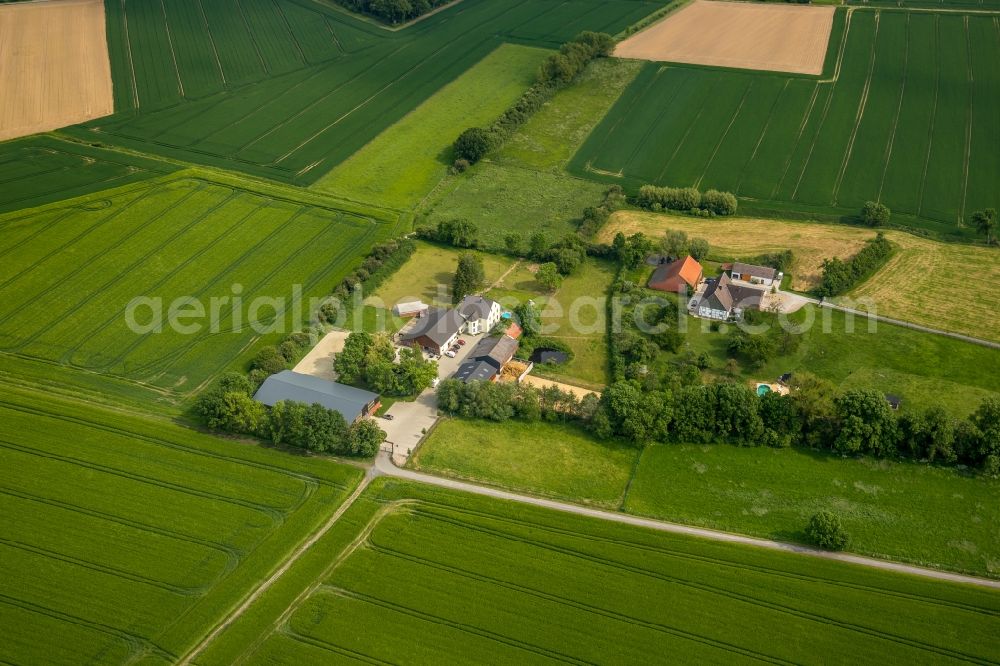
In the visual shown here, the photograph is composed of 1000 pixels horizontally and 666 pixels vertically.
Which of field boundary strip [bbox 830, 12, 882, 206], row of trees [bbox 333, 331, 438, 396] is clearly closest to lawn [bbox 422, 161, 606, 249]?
row of trees [bbox 333, 331, 438, 396]

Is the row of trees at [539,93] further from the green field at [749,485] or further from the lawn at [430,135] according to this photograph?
the green field at [749,485]

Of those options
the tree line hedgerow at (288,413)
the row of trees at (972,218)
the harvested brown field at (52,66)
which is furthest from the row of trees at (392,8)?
the tree line hedgerow at (288,413)

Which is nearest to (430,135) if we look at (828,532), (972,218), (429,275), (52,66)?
(429,275)

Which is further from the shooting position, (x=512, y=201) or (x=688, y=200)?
(x=512, y=201)

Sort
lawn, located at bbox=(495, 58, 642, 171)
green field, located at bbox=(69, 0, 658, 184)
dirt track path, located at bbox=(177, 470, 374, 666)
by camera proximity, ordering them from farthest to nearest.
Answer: green field, located at bbox=(69, 0, 658, 184) < lawn, located at bbox=(495, 58, 642, 171) < dirt track path, located at bbox=(177, 470, 374, 666)

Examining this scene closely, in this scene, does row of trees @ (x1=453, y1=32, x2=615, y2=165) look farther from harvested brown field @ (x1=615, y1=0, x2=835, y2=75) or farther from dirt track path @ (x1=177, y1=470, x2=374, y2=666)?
dirt track path @ (x1=177, y1=470, x2=374, y2=666)

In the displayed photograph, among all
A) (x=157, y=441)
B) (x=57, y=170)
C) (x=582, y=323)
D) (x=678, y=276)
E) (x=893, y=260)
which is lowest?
(x=157, y=441)

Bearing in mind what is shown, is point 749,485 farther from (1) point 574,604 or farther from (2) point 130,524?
(2) point 130,524
